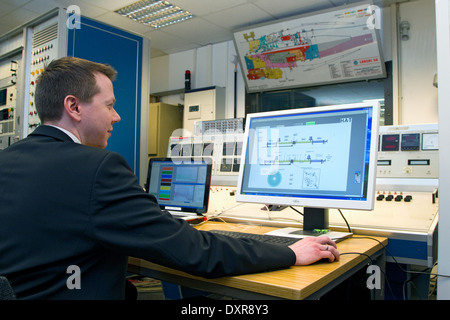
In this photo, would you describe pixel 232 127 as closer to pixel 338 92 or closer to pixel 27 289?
pixel 338 92

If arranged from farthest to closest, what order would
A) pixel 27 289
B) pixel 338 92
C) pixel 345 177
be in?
pixel 338 92 → pixel 345 177 → pixel 27 289

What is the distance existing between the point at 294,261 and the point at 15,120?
2924 millimetres

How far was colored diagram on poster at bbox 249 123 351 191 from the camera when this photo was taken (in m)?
1.21

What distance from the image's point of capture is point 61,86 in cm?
95

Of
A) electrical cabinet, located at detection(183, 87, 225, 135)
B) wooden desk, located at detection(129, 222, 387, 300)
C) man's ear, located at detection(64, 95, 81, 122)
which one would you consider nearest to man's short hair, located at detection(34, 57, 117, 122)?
man's ear, located at detection(64, 95, 81, 122)

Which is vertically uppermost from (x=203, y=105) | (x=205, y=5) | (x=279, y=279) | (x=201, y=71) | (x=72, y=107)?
(x=205, y=5)

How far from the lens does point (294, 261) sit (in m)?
0.91

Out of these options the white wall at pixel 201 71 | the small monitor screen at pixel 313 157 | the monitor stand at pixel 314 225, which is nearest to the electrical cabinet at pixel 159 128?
the white wall at pixel 201 71

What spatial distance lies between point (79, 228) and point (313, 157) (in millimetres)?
803

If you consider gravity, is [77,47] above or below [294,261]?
above

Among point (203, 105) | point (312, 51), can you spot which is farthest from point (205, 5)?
point (203, 105)

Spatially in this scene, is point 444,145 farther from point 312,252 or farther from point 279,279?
point 279,279

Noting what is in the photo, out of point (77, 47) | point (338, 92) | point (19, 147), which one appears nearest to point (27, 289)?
point (19, 147)

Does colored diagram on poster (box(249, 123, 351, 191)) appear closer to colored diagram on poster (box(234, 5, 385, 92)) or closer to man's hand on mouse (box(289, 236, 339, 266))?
man's hand on mouse (box(289, 236, 339, 266))
